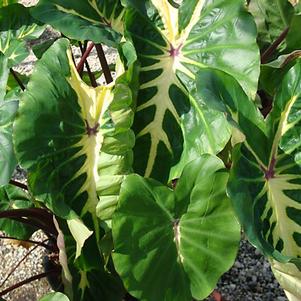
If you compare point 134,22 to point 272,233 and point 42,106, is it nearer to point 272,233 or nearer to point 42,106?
point 42,106

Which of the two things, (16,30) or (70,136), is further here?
(16,30)

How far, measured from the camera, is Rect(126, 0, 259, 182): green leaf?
1.33m

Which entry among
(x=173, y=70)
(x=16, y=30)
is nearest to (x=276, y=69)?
(x=173, y=70)

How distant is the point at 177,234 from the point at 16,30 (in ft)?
2.43

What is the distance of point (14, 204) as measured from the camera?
5.76 feet

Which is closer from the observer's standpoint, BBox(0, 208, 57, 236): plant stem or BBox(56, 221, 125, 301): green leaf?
BBox(56, 221, 125, 301): green leaf

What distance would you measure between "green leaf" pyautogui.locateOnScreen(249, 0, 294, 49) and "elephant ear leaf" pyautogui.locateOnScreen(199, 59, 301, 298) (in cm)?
32

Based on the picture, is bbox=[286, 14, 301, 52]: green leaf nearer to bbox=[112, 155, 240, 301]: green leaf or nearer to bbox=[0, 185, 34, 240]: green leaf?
bbox=[112, 155, 240, 301]: green leaf

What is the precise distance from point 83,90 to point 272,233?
0.45 metres

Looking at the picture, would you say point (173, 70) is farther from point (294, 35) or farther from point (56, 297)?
point (56, 297)

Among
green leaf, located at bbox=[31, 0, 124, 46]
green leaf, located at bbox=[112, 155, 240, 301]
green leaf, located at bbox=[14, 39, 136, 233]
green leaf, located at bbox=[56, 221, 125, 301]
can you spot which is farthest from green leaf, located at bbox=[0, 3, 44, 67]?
green leaf, located at bbox=[112, 155, 240, 301]

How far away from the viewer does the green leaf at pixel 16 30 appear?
5.41 ft

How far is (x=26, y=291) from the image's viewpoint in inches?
73.2

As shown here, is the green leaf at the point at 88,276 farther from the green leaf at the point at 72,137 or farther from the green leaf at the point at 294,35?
the green leaf at the point at 294,35
